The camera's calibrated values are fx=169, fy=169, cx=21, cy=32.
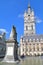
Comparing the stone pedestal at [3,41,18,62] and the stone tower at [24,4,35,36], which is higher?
the stone tower at [24,4,35,36]

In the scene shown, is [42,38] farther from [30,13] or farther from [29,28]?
[30,13]

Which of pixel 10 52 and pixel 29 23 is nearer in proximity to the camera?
pixel 10 52

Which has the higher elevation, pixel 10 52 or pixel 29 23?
pixel 29 23

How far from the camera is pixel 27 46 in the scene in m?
131

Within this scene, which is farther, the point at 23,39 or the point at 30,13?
the point at 30,13

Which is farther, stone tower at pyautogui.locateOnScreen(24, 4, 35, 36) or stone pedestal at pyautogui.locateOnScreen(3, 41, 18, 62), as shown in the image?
stone tower at pyautogui.locateOnScreen(24, 4, 35, 36)

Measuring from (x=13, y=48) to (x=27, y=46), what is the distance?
10484cm

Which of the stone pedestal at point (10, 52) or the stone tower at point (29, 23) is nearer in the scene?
the stone pedestal at point (10, 52)

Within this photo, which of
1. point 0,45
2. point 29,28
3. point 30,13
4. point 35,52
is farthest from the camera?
point 30,13

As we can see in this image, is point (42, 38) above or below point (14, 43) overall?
above

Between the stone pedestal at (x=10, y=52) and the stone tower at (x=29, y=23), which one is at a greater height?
the stone tower at (x=29, y=23)

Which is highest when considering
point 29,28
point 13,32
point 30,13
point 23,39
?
point 30,13

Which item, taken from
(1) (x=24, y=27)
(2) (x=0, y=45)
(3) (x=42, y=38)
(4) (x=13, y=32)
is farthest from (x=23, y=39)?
(4) (x=13, y=32)

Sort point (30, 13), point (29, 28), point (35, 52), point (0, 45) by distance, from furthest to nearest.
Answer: point (30, 13), point (29, 28), point (35, 52), point (0, 45)
